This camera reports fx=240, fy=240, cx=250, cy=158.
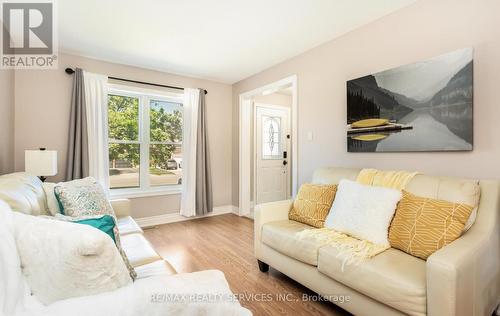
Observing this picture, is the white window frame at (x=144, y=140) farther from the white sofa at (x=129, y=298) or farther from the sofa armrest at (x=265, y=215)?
the white sofa at (x=129, y=298)

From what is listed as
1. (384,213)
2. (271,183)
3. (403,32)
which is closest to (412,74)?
(403,32)

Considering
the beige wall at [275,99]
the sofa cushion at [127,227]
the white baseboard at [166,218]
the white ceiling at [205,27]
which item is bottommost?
the white baseboard at [166,218]

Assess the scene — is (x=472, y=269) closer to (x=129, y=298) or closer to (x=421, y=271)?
(x=421, y=271)

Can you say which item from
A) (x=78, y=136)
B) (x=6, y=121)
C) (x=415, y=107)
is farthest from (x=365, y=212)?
(x=6, y=121)

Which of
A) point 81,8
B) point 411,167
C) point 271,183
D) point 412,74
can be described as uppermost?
point 81,8

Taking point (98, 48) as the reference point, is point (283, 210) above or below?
below

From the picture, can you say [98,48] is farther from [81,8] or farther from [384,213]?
[384,213]

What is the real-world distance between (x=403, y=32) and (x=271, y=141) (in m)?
3.11

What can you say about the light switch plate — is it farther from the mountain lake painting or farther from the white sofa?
the white sofa

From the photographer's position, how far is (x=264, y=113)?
191 inches

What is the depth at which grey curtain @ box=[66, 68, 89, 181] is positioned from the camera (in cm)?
307

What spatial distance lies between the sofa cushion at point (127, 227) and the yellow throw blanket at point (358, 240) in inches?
54.7

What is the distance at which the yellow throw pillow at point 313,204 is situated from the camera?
2121 mm

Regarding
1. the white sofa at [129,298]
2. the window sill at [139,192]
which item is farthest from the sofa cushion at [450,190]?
the window sill at [139,192]
